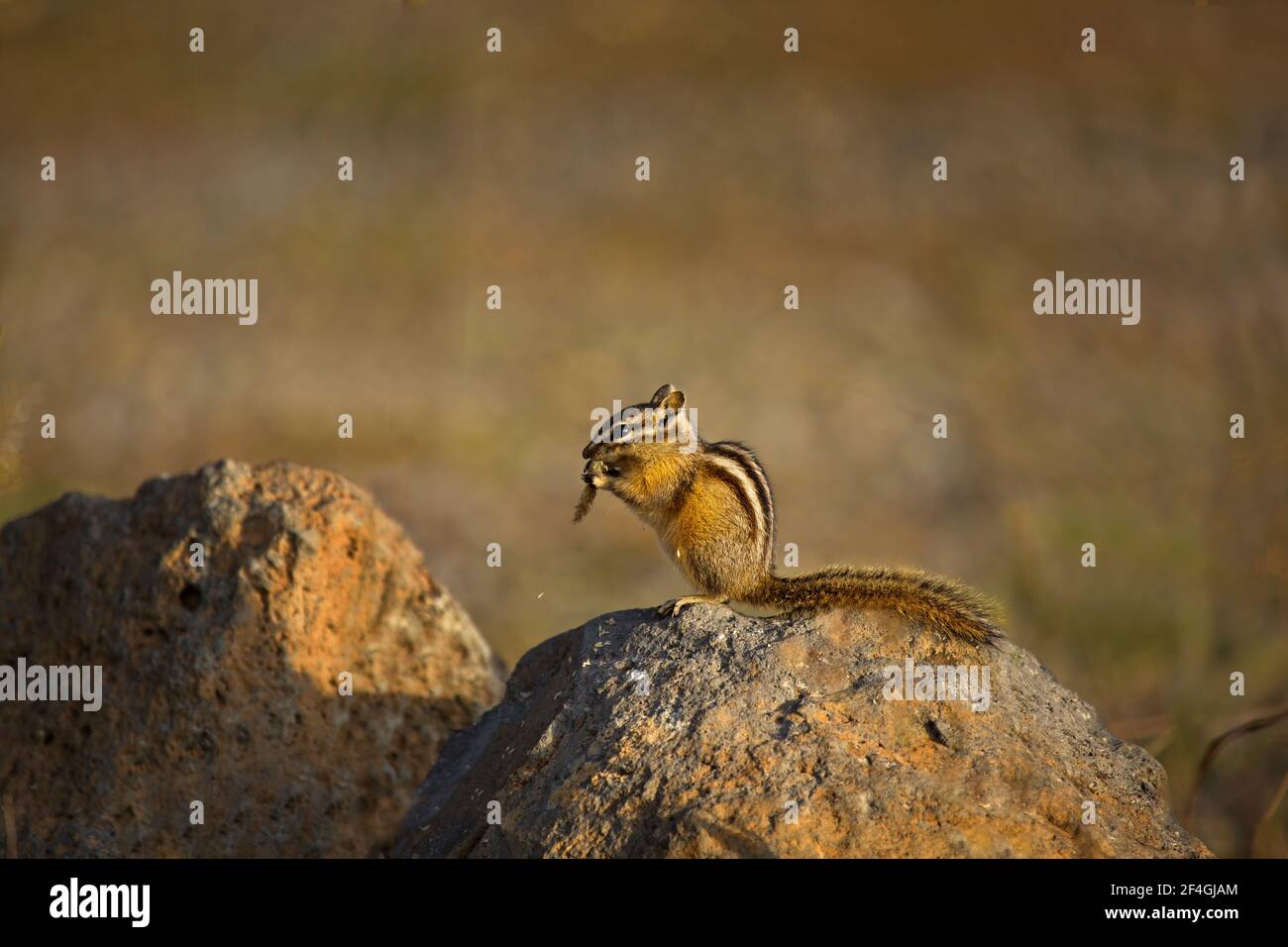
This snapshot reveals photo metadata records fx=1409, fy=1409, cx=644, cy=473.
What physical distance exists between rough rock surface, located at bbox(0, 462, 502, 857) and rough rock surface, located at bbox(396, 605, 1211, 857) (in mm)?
1358

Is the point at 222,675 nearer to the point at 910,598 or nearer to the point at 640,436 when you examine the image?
the point at 640,436

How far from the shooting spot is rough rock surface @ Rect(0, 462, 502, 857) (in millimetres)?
7348

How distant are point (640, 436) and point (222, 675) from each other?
2.52m

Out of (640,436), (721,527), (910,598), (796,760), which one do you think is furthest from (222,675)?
(910,598)

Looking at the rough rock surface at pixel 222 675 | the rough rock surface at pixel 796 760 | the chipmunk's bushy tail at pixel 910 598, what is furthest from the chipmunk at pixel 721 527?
the rough rock surface at pixel 222 675

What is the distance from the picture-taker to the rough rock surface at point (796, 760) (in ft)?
17.3

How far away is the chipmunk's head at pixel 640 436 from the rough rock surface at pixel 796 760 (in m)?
1.07

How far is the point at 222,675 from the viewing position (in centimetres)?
737

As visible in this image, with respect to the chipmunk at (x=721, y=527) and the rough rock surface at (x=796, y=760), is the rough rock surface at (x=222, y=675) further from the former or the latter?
the chipmunk at (x=721, y=527)

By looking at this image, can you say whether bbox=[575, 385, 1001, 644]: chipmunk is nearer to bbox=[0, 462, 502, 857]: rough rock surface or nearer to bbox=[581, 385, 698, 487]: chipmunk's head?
bbox=[581, 385, 698, 487]: chipmunk's head

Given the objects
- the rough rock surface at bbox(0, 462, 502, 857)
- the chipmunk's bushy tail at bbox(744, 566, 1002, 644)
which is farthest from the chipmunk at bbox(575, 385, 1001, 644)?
the rough rock surface at bbox(0, 462, 502, 857)

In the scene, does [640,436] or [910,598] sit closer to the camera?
[910,598]

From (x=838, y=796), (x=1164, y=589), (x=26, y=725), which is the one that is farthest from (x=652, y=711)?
(x=1164, y=589)
